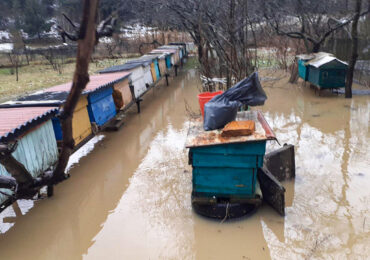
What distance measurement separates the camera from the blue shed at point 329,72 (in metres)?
10.6

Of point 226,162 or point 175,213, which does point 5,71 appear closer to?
point 175,213

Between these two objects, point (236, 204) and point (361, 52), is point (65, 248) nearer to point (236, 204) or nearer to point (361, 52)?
point (236, 204)

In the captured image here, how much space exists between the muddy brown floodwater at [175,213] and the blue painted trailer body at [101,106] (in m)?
0.93

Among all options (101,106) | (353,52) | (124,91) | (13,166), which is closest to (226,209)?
(13,166)

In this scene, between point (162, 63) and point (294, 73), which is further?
point (162, 63)

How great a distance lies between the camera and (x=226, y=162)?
4.27 meters

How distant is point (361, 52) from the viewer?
13.4 metres

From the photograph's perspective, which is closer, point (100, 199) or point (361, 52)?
point (100, 199)

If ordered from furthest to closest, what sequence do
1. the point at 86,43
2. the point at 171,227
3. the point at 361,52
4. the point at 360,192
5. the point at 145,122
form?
the point at 361,52 → the point at 145,122 → the point at 360,192 → the point at 171,227 → the point at 86,43

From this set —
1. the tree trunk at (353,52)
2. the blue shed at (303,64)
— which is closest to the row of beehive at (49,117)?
the blue shed at (303,64)

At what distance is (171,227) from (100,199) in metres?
1.75

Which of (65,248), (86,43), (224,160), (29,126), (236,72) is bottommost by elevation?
(65,248)

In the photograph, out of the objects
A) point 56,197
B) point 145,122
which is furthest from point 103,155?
point 145,122

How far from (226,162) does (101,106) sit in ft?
14.1
